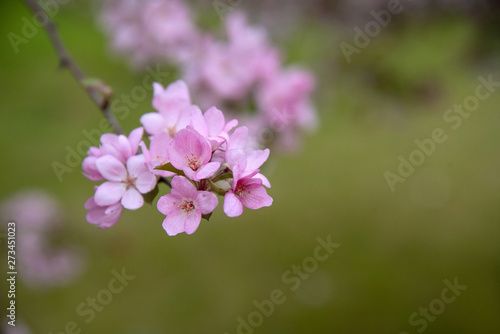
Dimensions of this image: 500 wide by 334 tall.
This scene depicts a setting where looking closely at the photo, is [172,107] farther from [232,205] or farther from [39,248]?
[39,248]

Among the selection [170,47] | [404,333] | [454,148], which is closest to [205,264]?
[404,333]

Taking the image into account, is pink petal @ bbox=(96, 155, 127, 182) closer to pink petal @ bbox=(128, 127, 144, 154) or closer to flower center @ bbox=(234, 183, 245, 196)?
pink petal @ bbox=(128, 127, 144, 154)

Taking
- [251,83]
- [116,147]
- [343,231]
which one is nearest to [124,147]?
[116,147]

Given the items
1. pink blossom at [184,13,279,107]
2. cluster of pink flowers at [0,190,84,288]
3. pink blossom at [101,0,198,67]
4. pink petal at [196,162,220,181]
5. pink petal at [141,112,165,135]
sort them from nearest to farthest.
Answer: pink petal at [196,162,220,181] → pink petal at [141,112,165,135] → pink blossom at [184,13,279,107] → pink blossom at [101,0,198,67] → cluster of pink flowers at [0,190,84,288]

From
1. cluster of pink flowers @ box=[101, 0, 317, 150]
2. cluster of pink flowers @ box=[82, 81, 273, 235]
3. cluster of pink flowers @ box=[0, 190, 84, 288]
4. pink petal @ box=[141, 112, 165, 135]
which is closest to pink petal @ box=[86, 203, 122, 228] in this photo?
cluster of pink flowers @ box=[82, 81, 273, 235]

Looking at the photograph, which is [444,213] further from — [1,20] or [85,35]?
[1,20]

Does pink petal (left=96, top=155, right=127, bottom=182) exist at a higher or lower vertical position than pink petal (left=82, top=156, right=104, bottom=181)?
higher
